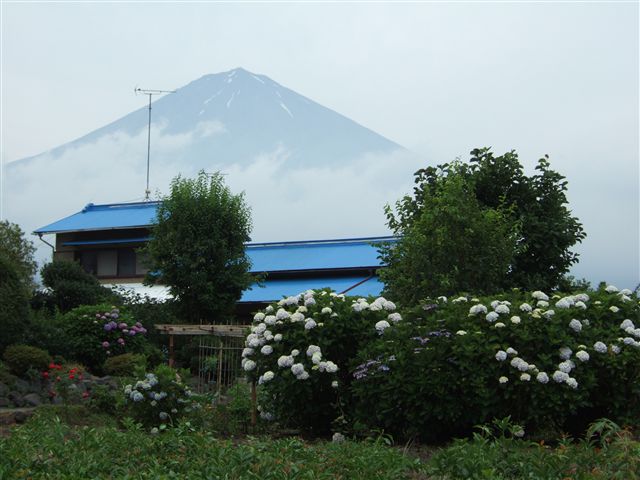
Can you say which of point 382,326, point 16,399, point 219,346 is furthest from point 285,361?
point 219,346

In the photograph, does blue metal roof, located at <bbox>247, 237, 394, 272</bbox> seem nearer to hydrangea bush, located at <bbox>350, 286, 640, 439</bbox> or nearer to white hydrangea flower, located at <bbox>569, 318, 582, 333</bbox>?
hydrangea bush, located at <bbox>350, 286, 640, 439</bbox>

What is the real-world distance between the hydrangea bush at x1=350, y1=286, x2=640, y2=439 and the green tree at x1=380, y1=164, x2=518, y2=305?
19.0ft

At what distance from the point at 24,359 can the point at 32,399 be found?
54.9 inches

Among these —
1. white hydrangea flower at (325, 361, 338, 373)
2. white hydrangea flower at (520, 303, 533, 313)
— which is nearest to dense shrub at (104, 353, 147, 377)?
white hydrangea flower at (325, 361, 338, 373)

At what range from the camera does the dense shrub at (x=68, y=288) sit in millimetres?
27297

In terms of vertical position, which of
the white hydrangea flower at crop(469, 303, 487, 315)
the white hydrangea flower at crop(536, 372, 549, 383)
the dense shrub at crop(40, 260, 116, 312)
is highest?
the dense shrub at crop(40, 260, 116, 312)

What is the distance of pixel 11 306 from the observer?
18.4m

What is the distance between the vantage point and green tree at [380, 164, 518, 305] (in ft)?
55.0

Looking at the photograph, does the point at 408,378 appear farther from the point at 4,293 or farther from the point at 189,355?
the point at 189,355

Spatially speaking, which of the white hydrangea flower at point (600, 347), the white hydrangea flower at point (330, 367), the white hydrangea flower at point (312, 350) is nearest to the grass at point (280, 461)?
the white hydrangea flower at point (600, 347)

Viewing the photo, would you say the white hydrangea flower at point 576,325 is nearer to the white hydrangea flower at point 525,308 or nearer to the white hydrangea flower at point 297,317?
the white hydrangea flower at point 525,308

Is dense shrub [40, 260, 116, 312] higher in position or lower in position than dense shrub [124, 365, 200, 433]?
higher

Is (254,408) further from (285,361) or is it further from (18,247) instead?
(18,247)

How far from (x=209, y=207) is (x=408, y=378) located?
58.6 ft
